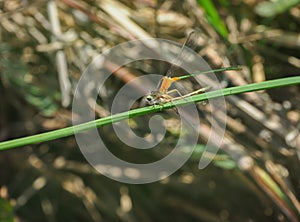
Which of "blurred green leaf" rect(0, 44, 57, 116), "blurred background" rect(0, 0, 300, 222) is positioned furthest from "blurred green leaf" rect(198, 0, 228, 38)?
"blurred green leaf" rect(0, 44, 57, 116)

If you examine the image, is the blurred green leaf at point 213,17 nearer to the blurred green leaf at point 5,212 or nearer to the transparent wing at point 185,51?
the transparent wing at point 185,51

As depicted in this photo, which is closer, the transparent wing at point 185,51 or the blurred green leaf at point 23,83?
the transparent wing at point 185,51

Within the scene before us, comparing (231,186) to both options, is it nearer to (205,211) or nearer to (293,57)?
(205,211)

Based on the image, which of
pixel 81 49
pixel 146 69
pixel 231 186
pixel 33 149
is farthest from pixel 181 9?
pixel 33 149

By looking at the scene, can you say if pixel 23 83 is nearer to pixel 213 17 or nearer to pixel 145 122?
pixel 145 122

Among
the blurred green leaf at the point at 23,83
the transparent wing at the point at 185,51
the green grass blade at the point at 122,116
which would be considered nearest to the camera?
the green grass blade at the point at 122,116

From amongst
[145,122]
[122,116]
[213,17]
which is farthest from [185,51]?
[122,116]

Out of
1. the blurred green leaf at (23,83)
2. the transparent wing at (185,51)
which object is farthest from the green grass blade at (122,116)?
the blurred green leaf at (23,83)

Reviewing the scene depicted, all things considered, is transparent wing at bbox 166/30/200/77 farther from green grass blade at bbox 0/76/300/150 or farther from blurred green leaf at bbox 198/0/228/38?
green grass blade at bbox 0/76/300/150

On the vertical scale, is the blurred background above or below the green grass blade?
below

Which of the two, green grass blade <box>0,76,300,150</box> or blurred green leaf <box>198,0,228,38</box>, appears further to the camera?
blurred green leaf <box>198,0,228,38</box>
